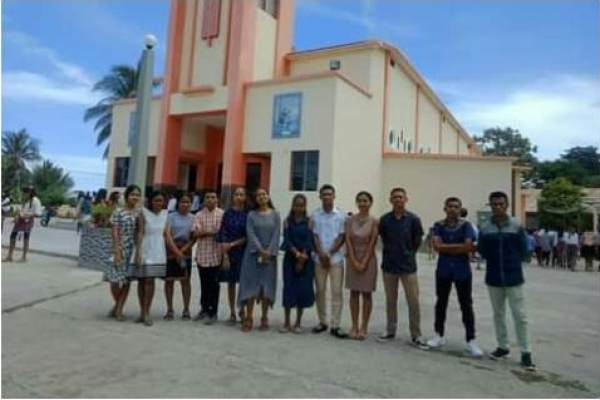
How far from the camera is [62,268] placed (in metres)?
10.7

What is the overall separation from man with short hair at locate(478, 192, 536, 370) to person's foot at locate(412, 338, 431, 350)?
624mm

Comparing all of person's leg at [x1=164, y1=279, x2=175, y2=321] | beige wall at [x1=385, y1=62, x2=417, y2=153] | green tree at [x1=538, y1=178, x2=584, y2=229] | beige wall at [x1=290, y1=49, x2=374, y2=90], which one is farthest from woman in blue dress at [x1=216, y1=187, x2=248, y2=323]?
green tree at [x1=538, y1=178, x2=584, y2=229]

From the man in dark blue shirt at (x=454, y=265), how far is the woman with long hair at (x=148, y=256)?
302cm

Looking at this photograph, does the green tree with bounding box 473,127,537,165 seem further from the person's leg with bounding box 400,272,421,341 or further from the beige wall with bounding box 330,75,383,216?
the person's leg with bounding box 400,272,421,341

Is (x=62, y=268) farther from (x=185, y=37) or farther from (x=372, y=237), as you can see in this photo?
(x=185, y=37)

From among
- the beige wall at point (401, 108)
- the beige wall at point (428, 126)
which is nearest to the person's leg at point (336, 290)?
the beige wall at point (401, 108)

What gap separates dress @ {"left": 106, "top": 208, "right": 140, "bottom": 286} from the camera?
626cm

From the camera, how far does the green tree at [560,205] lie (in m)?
29.8

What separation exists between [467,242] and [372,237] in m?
0.98

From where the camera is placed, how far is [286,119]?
2100 cm

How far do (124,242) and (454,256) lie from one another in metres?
3.61

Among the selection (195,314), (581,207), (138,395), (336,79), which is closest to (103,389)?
(138,395)

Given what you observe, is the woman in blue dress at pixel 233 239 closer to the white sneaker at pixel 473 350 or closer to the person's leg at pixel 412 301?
the person's leg at pixel 412 301

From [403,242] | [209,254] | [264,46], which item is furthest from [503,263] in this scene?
[264,46]
